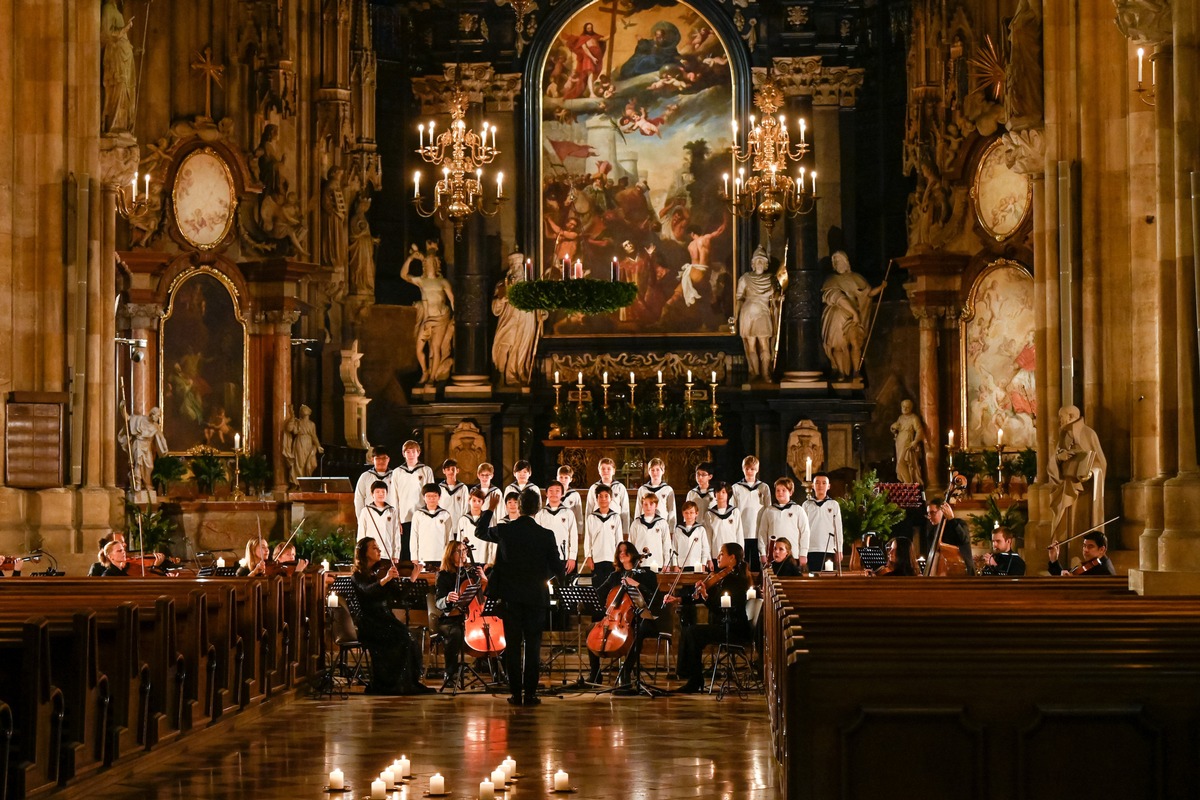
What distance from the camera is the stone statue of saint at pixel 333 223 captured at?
1045 inches

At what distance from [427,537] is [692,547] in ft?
9.44

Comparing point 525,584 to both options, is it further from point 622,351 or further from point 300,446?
point 622,351

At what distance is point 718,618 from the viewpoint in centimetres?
1481

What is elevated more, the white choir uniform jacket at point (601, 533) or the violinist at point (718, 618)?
the white choir uniform jacket at point (601, 533)

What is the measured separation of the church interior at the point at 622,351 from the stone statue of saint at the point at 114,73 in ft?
0.17

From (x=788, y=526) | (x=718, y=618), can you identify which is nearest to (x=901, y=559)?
(x=718, y=618)

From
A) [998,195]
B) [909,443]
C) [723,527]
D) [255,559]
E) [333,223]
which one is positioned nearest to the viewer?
[255,559]

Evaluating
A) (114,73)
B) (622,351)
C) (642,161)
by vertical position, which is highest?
(642,161)

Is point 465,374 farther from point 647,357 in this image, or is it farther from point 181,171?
point 181,171

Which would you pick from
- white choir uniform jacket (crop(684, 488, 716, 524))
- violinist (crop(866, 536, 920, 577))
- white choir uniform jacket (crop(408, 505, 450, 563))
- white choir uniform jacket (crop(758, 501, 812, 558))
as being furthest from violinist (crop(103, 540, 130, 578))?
white choir uniform jacket (crop(758, 501, 812, 558))

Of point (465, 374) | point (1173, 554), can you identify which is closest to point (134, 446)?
point (465, 374)

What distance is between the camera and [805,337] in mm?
28453

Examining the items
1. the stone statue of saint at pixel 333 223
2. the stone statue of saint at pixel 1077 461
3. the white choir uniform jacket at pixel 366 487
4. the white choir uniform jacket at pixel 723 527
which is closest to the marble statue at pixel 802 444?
the stone statue of saint at pixel 333 223

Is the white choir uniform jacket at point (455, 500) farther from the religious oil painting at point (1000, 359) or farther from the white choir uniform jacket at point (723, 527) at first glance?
the religious oil painting at point (1000, 359)
